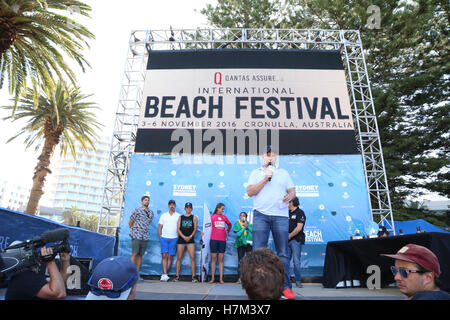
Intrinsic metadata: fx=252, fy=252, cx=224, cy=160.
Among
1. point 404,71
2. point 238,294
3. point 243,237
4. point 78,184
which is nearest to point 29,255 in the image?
point 238,294

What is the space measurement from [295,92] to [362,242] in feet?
16.9

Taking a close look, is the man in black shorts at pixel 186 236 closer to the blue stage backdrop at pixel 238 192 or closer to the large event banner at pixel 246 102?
the blue stage backdrop at pixel 238 192

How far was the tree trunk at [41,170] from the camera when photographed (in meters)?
10.4

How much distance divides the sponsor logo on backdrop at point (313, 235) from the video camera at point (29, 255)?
602 centimetres

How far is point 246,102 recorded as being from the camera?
7.88m

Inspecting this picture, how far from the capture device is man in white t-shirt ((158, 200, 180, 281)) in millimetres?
5980

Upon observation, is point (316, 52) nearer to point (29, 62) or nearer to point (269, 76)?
point (269, 76)

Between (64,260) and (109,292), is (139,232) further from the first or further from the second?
(109,292)

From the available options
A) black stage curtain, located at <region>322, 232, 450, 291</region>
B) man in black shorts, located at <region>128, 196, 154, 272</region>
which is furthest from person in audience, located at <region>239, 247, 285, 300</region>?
man in black shorts, located at <region>128, 196, 154, 272</region>

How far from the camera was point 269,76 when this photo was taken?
8250 mm

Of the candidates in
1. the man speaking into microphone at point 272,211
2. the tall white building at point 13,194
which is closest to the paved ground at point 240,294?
the man speaking into microphone at point 272,211

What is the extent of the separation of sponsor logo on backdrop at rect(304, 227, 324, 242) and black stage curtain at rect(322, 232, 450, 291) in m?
1.48

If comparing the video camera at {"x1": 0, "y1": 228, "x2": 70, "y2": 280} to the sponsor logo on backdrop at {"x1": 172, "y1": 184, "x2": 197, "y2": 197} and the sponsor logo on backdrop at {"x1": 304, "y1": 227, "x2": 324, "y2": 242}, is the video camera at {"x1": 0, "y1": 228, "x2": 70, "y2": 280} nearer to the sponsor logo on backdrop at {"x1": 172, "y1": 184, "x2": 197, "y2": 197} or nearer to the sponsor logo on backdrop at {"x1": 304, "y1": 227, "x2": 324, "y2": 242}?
the sponsor logo on backdrop at {"x1": 172, "y1": 184, "x2": 197, "y2": 197}
